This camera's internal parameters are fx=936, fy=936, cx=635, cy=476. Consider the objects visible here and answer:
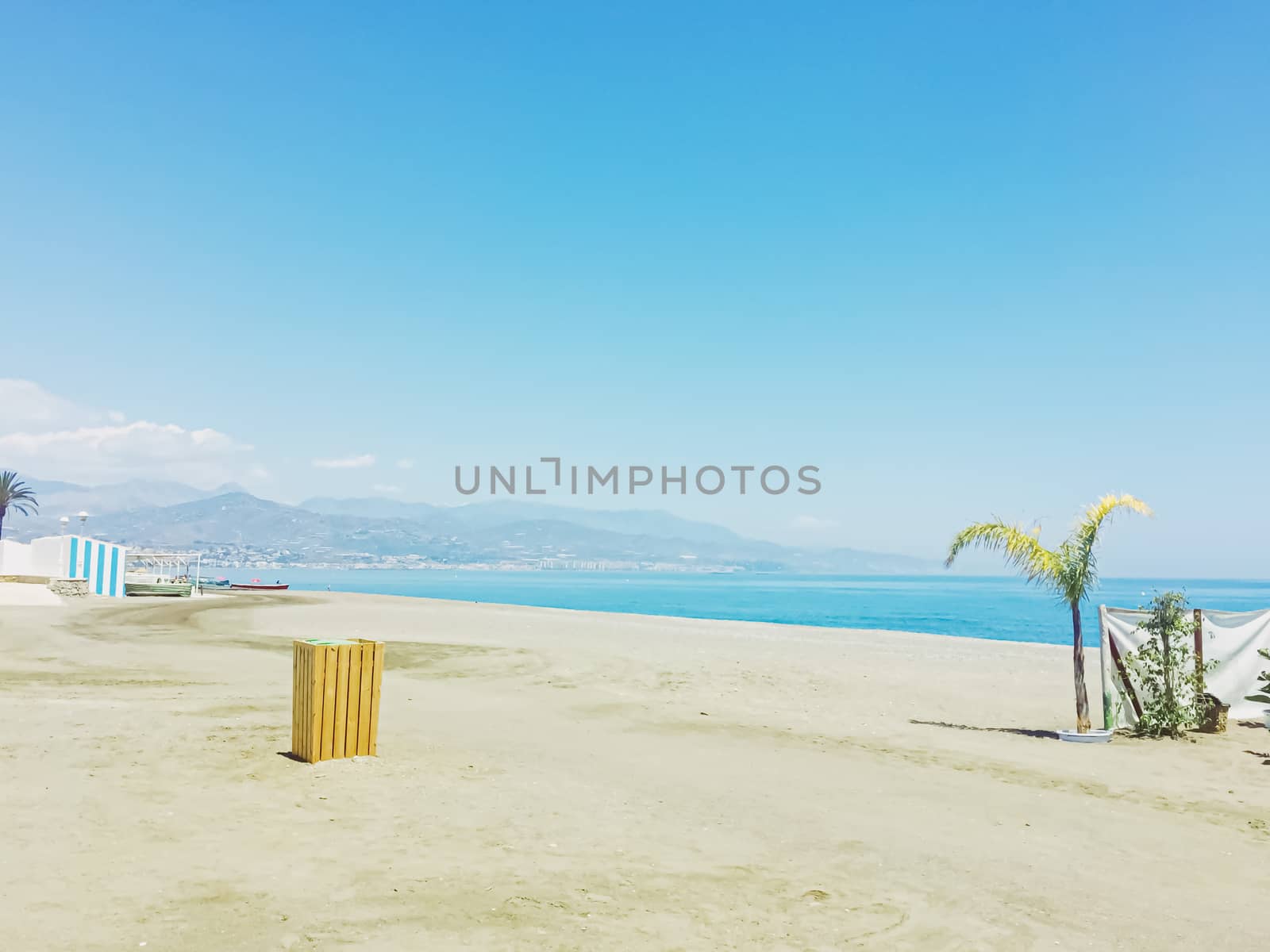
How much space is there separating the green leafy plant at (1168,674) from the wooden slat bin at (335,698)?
10.5 m

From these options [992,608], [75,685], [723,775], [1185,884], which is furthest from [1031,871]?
[992,608]

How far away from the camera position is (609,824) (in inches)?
312

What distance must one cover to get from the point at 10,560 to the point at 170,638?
2637 cm

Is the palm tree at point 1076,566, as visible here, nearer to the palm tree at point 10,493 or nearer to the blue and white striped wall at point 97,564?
the blue and white striped wall at point 97,564

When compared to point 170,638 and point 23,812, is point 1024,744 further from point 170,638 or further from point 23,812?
point 170,638

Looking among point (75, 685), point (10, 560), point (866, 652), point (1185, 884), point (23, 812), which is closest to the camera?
point (1185, 884)

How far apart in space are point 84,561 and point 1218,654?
47963 millimetres

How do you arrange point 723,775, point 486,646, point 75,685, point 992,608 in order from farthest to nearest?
point 992,608 → point 486,646 → point 75,685 → point 723,775

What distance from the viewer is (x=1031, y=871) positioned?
22.9 ft

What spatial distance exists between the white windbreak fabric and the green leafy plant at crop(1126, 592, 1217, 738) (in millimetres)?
126

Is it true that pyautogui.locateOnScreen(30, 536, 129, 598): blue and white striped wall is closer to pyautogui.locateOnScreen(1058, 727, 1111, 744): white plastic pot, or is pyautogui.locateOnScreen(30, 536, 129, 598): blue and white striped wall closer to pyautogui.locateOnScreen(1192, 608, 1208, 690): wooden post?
pyautogui.locateOnScreen(1058, 727, 1111, 744): white plastic pot

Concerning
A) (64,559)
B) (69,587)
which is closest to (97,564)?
(64,559)

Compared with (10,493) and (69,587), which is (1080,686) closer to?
(69,587)

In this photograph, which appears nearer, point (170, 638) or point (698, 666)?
point (698, 666)
